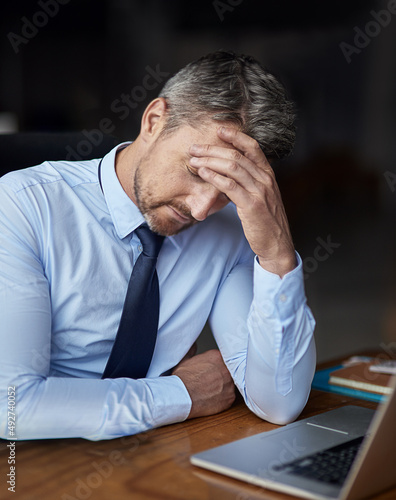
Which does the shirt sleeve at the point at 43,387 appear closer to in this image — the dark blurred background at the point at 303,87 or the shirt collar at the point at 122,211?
the shirt collar at the point at 122,211

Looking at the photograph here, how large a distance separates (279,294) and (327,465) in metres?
0.38

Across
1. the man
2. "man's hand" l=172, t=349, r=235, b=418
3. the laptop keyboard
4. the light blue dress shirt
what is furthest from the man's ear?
the laptop keyboard

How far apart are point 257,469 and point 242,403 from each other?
1.40ft

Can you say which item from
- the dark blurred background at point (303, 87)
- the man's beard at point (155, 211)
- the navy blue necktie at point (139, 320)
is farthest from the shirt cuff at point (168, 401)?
the dark blurred background at point (303, 87)

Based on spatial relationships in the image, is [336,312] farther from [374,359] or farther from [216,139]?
[216,139]

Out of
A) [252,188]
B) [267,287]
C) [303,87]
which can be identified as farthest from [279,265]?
[303,87]

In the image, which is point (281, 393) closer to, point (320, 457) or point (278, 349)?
point (278, 349)

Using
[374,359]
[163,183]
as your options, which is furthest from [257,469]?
[374,359]

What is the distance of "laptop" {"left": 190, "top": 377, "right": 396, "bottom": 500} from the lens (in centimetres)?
77

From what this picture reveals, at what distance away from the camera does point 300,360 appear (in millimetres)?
1237

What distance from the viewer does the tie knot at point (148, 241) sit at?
1.37 metres

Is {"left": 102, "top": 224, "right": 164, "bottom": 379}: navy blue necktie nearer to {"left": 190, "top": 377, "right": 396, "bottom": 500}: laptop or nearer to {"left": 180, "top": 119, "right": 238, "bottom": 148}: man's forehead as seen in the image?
{"left": 180, "top": 119, "right": 238, "bottom": 148}: man's forehead

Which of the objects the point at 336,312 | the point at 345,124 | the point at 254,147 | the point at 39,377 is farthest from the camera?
the point at 345,124

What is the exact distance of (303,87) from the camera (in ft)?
16.6
